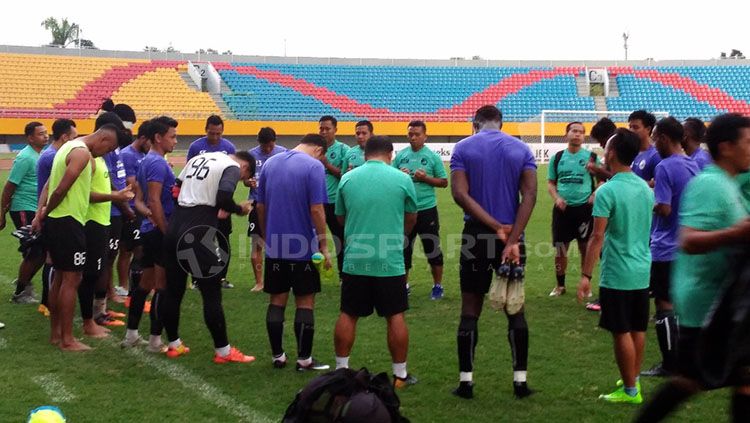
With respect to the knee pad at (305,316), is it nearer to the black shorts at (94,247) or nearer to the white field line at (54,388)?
the white field line at (54,388)

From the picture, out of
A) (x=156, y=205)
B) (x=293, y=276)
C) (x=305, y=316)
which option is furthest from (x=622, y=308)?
(x=156, y=205)

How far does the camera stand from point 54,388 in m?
6.14

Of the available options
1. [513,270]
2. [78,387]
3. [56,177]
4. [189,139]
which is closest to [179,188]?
[56,177]

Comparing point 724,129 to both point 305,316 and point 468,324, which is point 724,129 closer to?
point 468,324

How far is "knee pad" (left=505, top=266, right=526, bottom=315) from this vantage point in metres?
5.75

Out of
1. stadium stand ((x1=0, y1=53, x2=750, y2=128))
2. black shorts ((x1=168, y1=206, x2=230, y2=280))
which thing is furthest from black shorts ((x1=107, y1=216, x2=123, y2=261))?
stadium stand ((x1=0, y1=53, x2=750, y2=128))

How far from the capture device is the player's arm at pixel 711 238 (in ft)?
12.1

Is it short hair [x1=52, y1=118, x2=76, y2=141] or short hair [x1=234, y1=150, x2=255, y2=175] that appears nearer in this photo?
short hair [x1=234, y1=150, x2=255, y2=175]

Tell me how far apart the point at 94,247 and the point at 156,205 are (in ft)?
2.98

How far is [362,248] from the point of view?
6.12 meters

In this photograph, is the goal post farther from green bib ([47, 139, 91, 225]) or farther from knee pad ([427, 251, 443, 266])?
green bib ([47, 139, 91, 225])

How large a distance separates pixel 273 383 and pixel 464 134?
1607 inches

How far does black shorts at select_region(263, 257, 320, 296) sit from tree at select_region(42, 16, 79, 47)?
7464 cm

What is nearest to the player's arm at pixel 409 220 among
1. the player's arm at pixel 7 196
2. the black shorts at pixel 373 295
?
the black shorts at pixel 373 295
